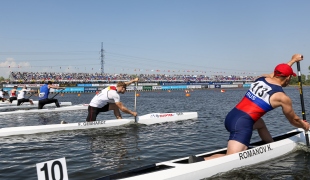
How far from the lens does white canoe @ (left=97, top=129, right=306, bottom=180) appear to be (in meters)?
5.22

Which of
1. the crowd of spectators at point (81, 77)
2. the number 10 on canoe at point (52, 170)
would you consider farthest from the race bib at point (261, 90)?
the crowd of spectators at point (81, 77)

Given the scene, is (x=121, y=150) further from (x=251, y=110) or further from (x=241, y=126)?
(x=251, y=110)

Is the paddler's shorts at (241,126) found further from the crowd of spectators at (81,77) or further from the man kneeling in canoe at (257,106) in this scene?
the crowd of spectators at (81,77)

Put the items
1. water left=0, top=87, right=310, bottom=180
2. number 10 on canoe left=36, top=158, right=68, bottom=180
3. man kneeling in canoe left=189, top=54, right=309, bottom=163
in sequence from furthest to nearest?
water left=0, top=87, right=310, bottom=180, man kneeling in canoe left=189, top=54, right=309, bottom=163, number 10 on canoe left=36, top=158, right=68, bottom=180

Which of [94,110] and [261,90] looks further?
[94,110]

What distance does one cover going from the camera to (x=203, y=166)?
583cm

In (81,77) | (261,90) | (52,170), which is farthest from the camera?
(81,77)

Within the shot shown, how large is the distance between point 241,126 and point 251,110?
0.43 m

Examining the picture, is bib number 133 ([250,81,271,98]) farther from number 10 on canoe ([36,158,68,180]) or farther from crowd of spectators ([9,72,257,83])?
crowd of spectators ([9,72,257,83])

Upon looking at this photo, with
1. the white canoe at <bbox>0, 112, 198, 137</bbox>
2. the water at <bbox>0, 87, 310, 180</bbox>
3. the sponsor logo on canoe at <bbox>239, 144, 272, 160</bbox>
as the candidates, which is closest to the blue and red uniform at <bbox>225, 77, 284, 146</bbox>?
the sponsor logo on canoe at <bbox>239, 144, 272, 160</bbox>

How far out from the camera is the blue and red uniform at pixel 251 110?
5.95 meters

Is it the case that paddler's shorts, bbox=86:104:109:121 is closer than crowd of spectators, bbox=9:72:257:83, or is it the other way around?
paddler's shorts, bbox=86:104:109:121

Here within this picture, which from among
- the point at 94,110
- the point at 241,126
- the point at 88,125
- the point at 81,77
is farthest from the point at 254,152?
the point at 81,77

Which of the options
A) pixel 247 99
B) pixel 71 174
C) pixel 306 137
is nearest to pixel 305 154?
pixel 306 137
